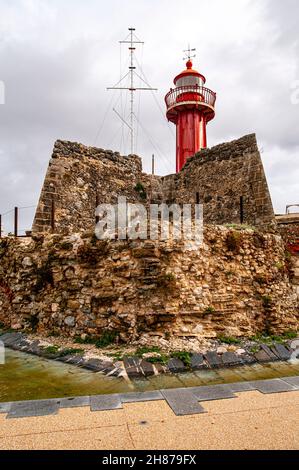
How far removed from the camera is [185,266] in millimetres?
6926

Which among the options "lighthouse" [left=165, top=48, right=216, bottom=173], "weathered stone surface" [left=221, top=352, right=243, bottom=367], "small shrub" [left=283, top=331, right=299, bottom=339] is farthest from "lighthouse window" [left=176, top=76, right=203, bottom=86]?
"weathered stone surface" [left=221, top=352, right=243, bottom=367]

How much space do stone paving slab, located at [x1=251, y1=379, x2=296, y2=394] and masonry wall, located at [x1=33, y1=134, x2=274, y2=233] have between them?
5.61 metres

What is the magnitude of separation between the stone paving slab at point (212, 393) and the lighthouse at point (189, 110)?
15.3m

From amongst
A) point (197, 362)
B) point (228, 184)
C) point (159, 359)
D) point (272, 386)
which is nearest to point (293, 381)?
point (272, 386)

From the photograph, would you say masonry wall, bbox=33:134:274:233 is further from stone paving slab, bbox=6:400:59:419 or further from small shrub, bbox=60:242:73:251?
stone paving slab, bbox=6:400:59:419

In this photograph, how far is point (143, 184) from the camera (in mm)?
12656

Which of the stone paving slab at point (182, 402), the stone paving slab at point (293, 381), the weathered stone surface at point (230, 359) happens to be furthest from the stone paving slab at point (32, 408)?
the stone paving slab at point (293, 381)

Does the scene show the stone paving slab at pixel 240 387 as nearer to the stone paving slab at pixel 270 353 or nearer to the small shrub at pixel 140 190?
the stone paving slab at pixel 270 353

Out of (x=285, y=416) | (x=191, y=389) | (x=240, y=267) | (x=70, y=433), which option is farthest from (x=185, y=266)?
(x=70, y=433)

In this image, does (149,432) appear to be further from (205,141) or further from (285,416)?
(205,141)

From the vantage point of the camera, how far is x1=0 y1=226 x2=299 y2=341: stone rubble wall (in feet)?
21.6

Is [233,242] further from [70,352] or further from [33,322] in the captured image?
[33,322]
